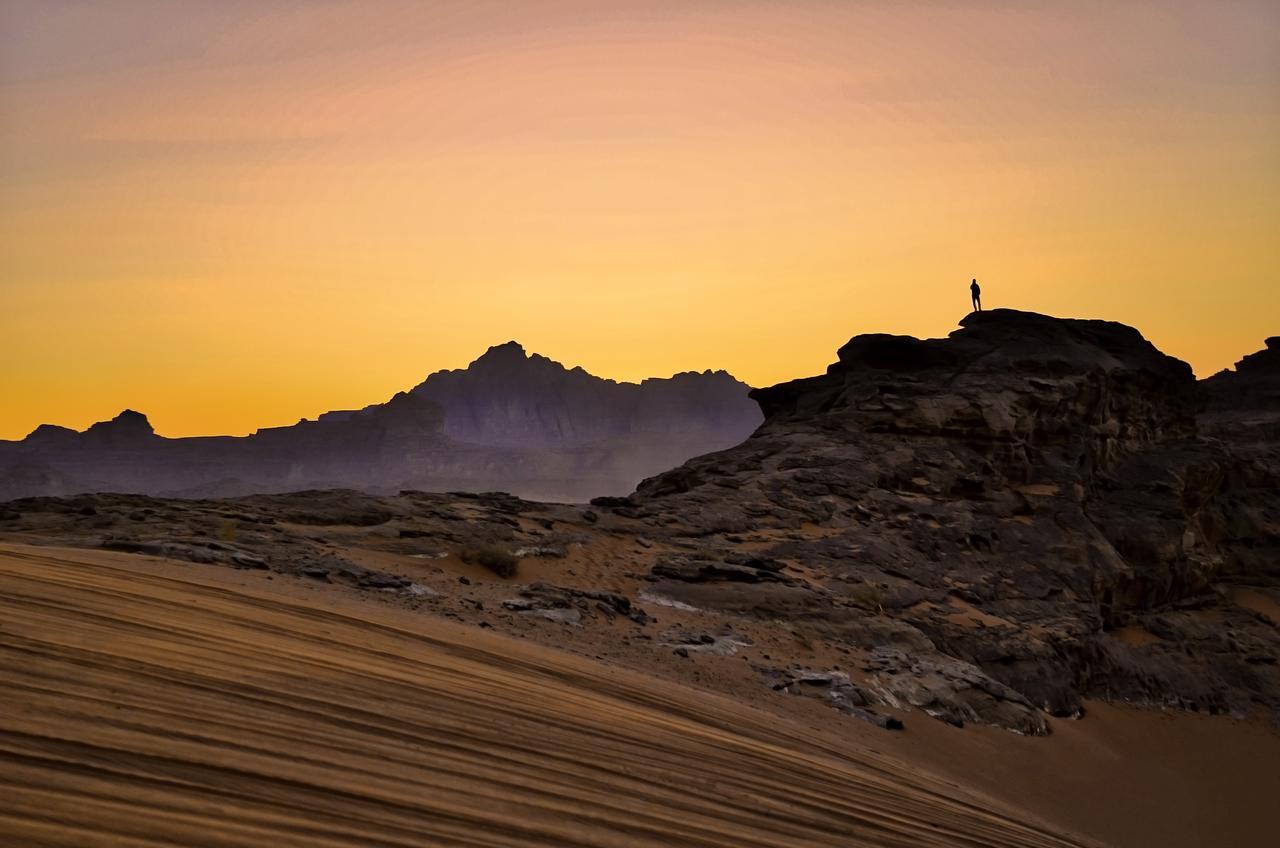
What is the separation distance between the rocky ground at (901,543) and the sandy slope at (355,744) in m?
2.52

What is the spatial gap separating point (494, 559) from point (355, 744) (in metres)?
8.98

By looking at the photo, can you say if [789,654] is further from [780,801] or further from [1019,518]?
[1019,518]

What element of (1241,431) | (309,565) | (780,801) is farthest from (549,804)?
(1241,431)

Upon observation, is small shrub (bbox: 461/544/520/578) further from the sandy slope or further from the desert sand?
the sandy slope

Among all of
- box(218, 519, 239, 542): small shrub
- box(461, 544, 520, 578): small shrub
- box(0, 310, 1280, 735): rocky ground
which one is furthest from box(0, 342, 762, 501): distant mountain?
box(218, 519, 239, 542): small shrub

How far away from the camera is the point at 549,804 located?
4059 mm

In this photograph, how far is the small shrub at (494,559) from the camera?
512 inches

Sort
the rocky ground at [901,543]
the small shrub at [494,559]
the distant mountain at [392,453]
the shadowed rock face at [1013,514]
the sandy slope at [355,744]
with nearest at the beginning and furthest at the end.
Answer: the sandy slope at [355,744] < the rocky ground at [901,543] < the small shrub at [494,559] < the shadowed rock face at [1013,514] < the distant mountain at [392,453]

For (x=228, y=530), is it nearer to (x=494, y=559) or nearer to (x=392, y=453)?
(x=494, y=559)

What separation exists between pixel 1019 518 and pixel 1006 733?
10.7 metres

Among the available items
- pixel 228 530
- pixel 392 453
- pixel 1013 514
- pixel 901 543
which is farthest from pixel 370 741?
pixel 392 453

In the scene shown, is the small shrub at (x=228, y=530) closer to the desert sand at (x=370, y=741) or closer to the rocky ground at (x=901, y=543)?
the rocky ground at (x=901, y=543)

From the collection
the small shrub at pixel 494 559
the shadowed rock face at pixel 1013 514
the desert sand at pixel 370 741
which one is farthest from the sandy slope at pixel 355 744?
the shadowed rock face at pixel 1013 514

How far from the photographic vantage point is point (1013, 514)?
2083cm
